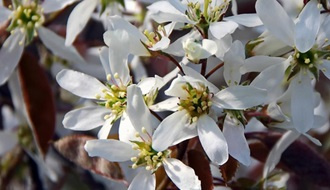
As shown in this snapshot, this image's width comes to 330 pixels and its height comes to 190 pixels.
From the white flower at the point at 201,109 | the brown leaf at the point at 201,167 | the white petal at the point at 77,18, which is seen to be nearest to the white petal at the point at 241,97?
the white flower at the point at 201,109

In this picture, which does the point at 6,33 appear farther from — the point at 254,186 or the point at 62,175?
the point at 254,186

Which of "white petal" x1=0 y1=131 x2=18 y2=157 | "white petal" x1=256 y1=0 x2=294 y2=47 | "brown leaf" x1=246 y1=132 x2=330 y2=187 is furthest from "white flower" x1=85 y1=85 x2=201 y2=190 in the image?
"white petal" x1=0 y1=131 x2=18 y2=157

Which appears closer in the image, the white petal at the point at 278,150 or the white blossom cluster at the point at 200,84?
the white blossom cluster at the point at 200,84

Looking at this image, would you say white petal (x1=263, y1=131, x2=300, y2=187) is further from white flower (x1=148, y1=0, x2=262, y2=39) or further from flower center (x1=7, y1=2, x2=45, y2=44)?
flower center (x1=7, y1=2, x2=45, y2=44)

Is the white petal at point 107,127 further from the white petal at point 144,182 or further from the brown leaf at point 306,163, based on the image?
the brown leaf at point 306,163

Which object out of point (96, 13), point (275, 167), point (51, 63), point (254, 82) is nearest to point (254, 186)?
point (275, 167)
